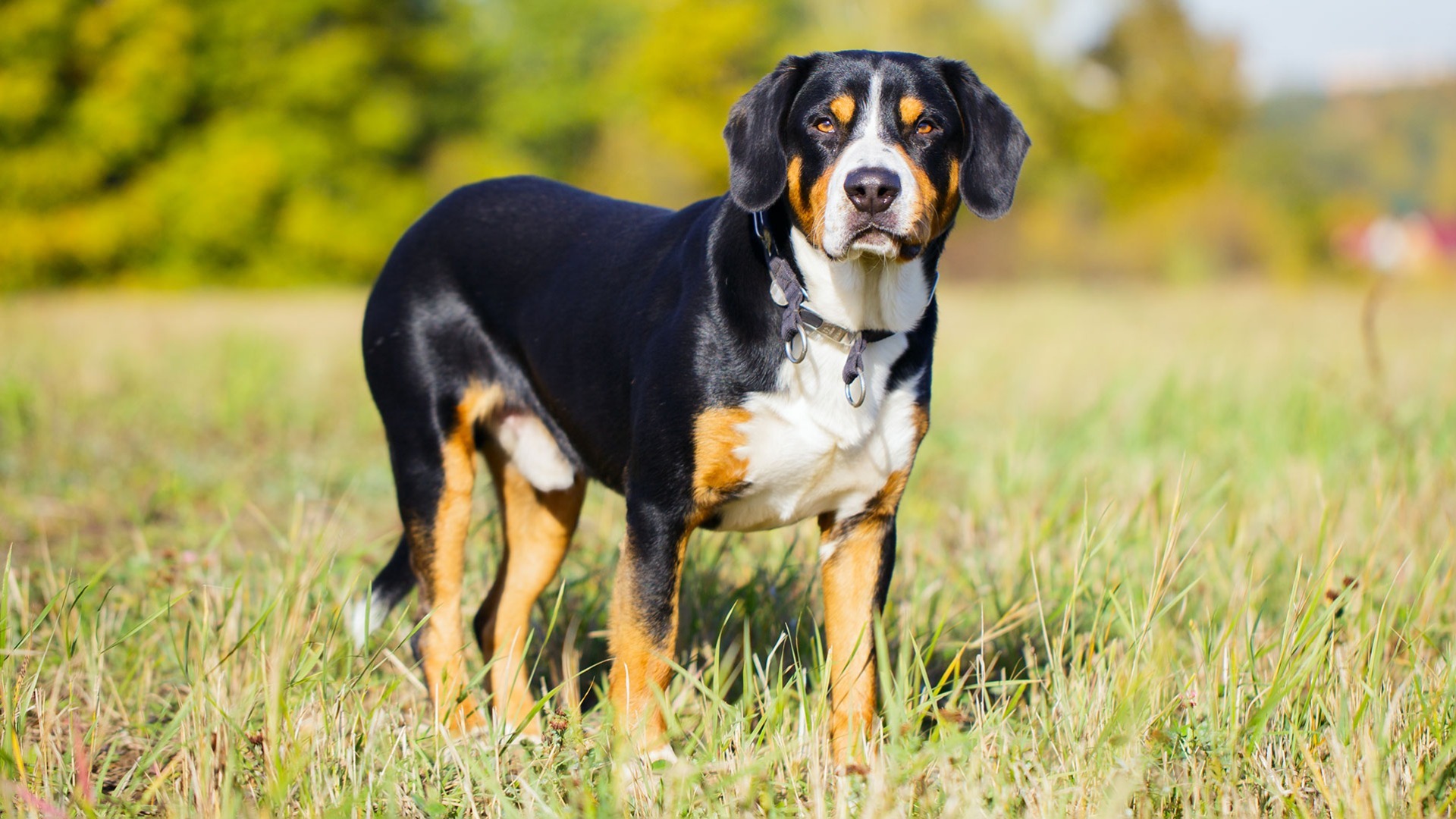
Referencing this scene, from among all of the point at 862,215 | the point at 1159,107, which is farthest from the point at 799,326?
the point at 1159,107

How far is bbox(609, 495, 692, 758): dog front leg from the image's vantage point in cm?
283

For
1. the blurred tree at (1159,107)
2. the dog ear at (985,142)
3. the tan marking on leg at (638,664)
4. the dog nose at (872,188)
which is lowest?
the tan marking on leg at (638,664)

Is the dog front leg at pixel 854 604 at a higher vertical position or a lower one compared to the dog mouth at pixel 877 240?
lower

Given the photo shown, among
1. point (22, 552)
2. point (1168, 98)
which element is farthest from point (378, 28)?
point (22, 552)

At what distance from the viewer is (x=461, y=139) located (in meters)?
33.2

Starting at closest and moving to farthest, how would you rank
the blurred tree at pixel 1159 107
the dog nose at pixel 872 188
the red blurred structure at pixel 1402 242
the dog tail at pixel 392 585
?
the dog nose at pixel 872 188
the dog tail at pixel 392 585
the red blurred structure at pixel 1402 242
the blurred tree at pixel 1159 107

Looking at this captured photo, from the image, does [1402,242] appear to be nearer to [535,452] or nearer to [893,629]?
[893,629]

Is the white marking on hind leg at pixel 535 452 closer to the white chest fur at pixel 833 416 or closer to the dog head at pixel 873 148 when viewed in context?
the white chest fur at pixel 833 416

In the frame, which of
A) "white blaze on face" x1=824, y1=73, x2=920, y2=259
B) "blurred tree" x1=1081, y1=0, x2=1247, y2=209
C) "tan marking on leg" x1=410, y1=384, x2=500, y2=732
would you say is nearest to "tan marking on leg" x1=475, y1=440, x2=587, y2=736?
"tan marking on leg" x1=410, y1=384, x2=500, y2=732

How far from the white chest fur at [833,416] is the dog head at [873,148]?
4.9 inches

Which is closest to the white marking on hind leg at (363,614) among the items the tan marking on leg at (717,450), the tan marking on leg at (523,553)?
the tan marking on leg at (523,553)

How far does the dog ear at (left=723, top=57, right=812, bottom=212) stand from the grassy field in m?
1.07

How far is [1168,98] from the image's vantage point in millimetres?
32438

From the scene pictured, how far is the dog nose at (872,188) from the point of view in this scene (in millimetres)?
2641
